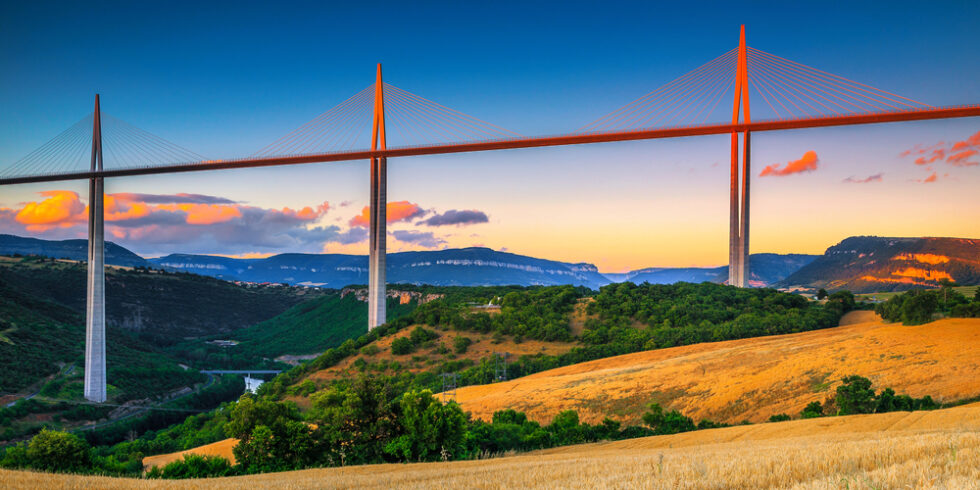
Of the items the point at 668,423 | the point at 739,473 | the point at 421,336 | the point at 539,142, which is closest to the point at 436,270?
the point at 421,336

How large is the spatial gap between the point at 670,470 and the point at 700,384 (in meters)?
22.6

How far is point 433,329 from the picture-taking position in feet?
175

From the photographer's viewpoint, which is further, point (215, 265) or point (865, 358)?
point (215, 265)

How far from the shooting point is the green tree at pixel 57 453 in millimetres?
17812

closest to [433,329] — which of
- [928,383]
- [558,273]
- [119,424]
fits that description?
[119,424]

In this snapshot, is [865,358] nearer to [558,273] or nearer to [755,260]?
[755,260]

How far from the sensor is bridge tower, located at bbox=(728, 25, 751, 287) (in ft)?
121

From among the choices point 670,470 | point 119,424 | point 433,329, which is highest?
point 670,470

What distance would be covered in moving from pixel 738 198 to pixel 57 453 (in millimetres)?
34768

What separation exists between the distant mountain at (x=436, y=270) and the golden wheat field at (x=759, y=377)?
5403cm

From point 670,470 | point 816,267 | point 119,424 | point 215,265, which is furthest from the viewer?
point 215,265

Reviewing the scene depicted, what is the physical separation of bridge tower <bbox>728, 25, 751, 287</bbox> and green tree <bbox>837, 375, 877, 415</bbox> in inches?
615

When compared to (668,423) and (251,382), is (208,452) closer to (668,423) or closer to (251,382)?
(668,423)

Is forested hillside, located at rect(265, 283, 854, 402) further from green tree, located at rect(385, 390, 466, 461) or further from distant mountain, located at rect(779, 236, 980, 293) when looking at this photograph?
green tree, located at rect(385, 390, 466, 461)
